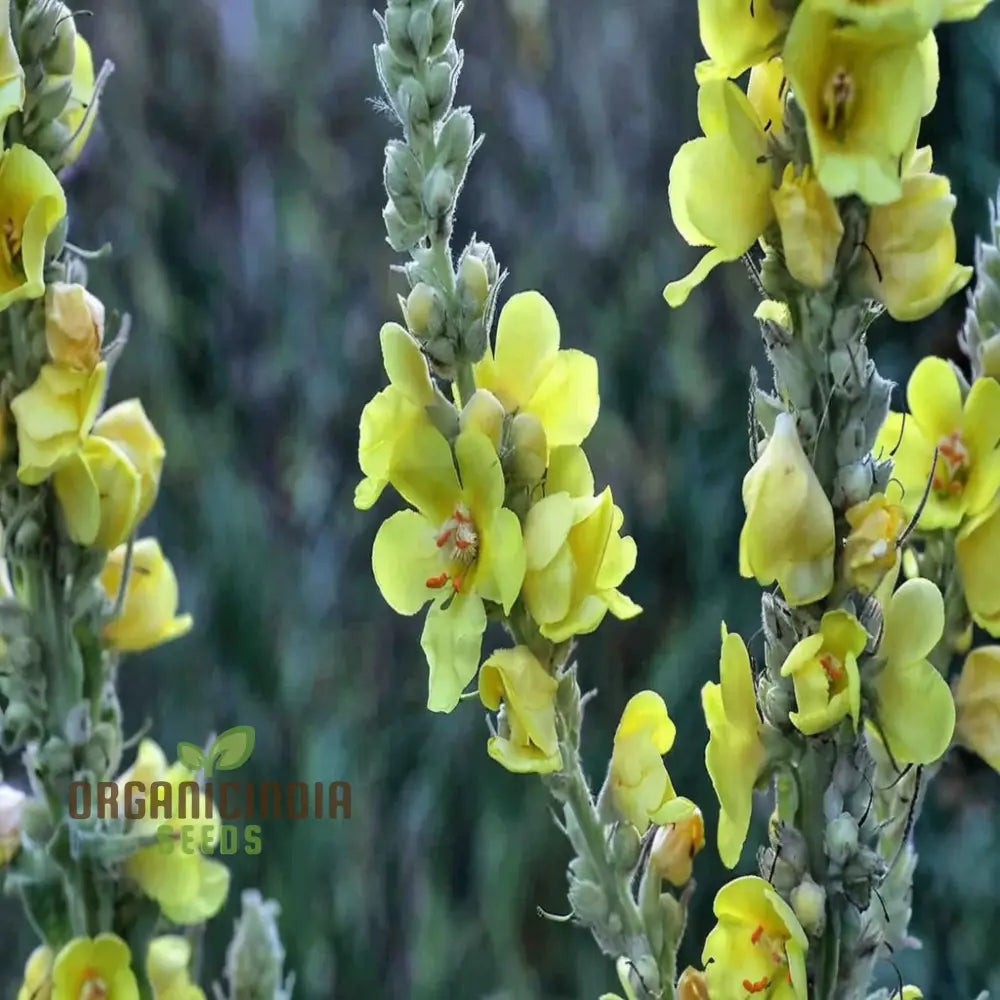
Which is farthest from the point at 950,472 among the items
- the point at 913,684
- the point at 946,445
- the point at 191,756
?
the point at 191,756

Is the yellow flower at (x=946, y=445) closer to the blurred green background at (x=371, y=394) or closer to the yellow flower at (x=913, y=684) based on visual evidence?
the yellow flower at (x=913, y=684)

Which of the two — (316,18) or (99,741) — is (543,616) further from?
(316,18)

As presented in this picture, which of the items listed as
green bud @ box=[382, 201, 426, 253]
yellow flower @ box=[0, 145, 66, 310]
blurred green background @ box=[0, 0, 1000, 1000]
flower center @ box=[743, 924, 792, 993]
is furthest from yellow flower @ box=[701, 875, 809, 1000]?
blurred green background @ box=[0, 0, 1000, 1000]

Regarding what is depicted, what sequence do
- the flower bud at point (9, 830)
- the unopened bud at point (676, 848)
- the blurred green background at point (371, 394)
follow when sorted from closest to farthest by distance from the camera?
the unopened bud at point (676, 848)
the flower bud at point (9, 830)
the blurred green background at point (371, 394)

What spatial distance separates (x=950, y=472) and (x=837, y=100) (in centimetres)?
16

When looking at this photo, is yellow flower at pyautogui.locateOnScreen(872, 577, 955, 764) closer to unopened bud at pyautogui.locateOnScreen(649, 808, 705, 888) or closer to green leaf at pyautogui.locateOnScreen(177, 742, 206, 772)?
unopened bud at pyautogui.locateOnScreen(649, 808, 705, 888)

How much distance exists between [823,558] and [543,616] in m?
0.08

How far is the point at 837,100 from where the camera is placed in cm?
35

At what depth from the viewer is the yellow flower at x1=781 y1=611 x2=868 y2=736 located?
13.7 inches

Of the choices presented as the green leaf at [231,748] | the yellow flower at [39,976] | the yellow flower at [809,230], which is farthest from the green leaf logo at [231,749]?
the yellow flower at [809,230]

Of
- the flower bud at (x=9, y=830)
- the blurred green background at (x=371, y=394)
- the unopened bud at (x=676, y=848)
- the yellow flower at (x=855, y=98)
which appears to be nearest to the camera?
the yellow flower at (x=855, y=98)

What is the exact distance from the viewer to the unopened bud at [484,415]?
1.22ft

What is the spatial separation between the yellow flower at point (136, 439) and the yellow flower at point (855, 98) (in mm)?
336

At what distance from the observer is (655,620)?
1.06m
